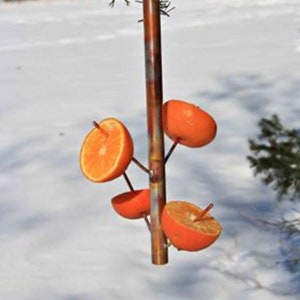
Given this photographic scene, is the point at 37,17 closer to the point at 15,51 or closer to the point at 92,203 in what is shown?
the point at 15,51

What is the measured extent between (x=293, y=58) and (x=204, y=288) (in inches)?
254

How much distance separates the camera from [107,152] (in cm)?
67

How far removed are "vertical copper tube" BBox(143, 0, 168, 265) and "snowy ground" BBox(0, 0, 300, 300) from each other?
2.08 meters

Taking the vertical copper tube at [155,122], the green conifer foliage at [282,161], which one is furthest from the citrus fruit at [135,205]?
the green conifer foliage at [282,161]

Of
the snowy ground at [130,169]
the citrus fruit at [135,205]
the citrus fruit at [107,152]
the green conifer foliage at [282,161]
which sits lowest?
the snowy ground at [130,169]

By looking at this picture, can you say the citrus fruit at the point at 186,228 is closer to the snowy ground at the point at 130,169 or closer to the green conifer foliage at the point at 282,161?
the green conifer foliage at the point at 282,161

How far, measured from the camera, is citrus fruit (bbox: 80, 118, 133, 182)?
66 centimetres

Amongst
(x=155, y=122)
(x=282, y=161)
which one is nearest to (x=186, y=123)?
(x=155, y=122)

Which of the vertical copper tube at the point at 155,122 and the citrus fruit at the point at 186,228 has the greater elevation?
the vertical copper tube at the point at 155,122

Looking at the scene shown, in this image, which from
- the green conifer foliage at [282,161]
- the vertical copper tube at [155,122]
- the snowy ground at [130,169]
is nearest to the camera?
the vertical copper tube at [155,122]

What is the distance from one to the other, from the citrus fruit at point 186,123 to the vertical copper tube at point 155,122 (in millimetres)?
23

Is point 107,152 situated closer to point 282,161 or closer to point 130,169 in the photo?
point 282,161

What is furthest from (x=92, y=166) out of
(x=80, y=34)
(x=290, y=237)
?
(x=80, y=34)

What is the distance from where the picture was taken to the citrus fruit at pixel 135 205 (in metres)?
0.72
